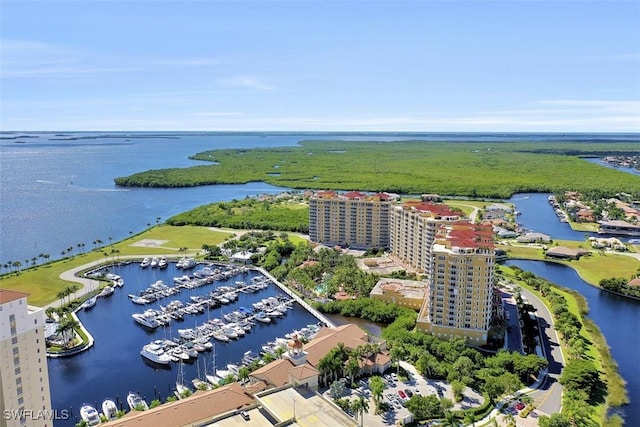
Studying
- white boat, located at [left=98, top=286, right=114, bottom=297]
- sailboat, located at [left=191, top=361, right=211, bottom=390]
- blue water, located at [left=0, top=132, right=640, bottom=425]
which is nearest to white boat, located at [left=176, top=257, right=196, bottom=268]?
blue water, located at [left=0, top=132, right=640, bottom=425]

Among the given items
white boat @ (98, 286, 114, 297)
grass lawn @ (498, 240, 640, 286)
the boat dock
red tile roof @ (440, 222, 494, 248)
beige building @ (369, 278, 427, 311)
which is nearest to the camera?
red tile roof @ (440, 222, 494, 248)

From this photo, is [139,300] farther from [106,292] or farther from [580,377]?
[580,377]

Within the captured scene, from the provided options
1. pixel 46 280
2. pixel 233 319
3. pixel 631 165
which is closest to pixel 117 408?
pixel 233 319

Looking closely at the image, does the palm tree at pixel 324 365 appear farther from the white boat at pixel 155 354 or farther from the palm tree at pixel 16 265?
the palm tree at pixel 16 265

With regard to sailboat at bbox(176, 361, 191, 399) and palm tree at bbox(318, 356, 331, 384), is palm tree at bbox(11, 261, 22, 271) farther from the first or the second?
palm tree at bbox(318, 356, 331, 384)

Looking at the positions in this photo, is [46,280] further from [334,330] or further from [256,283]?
[334,330]

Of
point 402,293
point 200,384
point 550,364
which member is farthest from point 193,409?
point 550,364
